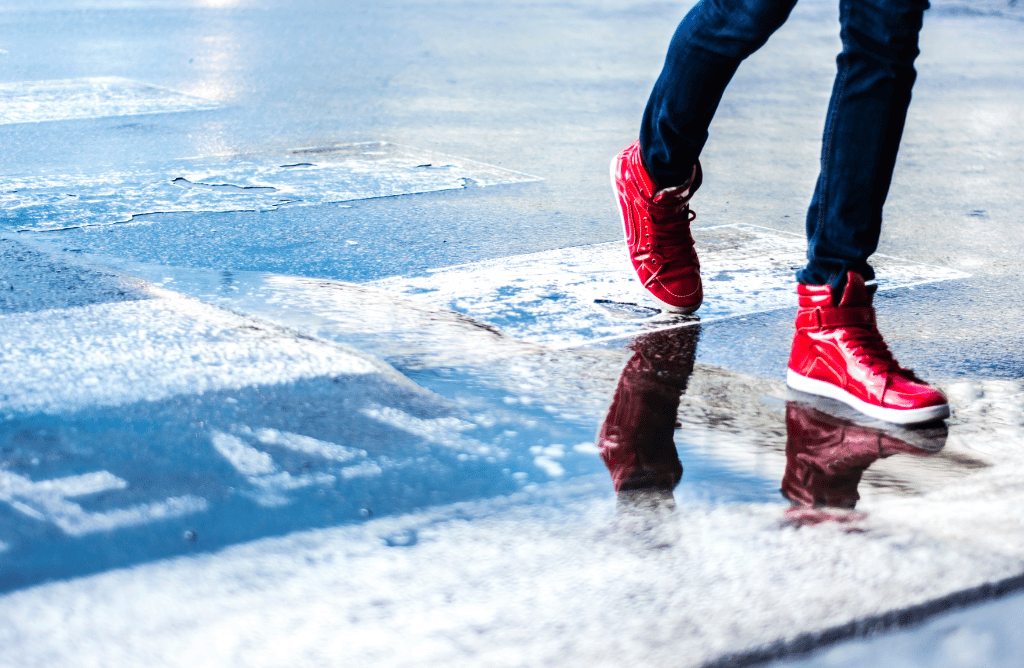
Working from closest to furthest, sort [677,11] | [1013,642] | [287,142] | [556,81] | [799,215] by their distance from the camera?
[1013,642]
[799,215]
[287,142]
[556,81]
[677,11]

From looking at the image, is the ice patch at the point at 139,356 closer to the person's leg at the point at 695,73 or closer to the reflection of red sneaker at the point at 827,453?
the reflection of red sneaker at the point at 827,453

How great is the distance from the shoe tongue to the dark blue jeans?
1 centimetres

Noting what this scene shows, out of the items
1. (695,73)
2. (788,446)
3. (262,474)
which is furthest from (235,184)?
(788,446)

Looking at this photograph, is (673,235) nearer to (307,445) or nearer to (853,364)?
(853,364)

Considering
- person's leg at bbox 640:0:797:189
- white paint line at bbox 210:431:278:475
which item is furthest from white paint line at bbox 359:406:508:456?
person's leg at bbox 640:0:797:189

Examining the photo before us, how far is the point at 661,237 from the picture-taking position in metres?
2.71

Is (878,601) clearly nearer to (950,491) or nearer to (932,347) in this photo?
(950,491)

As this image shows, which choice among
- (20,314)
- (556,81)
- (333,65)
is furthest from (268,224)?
(333,65)

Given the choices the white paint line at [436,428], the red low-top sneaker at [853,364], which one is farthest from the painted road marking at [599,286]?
the white paint line at [436,428]

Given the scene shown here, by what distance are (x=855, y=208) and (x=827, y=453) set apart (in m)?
0.56

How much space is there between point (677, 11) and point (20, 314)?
38.2 feet

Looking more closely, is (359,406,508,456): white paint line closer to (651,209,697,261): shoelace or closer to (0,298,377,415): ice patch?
(0,298,377,415): ice patch

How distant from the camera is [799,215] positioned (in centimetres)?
386

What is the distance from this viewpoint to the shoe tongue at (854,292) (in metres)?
2.24
